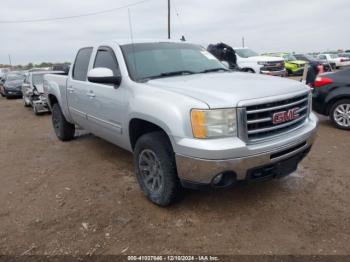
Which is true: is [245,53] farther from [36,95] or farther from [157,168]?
[157,168]

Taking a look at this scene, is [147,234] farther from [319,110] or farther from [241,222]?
[319,110]

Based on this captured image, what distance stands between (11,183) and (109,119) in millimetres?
1729

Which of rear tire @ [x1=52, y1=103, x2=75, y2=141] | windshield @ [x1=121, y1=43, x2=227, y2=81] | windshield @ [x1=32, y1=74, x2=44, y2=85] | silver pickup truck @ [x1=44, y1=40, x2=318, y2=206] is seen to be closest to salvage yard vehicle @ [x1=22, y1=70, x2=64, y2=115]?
windshield @ [x1=32, y1=74, x2=44, y2=85]

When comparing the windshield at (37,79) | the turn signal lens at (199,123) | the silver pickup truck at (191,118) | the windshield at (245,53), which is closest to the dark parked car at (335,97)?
the silver pickup truck at (191,118)

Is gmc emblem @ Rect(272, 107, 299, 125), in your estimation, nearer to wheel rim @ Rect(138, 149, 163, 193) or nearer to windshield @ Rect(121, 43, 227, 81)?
wheel rim @ Rect(138, 149, 163, 193)

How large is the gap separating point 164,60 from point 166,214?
1.92m

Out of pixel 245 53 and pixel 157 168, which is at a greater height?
pixel 245 53

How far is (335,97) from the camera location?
22.0ft

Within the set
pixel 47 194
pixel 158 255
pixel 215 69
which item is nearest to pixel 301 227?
pixel 158 255

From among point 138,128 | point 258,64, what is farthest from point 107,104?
point 258,64

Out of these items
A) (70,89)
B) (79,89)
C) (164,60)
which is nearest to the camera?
(164,60)

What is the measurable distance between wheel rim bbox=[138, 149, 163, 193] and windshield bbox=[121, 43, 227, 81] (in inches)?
35.2

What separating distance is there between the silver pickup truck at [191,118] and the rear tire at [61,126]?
2179mm

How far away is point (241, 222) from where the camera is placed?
10.5 feet
